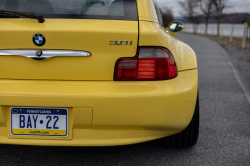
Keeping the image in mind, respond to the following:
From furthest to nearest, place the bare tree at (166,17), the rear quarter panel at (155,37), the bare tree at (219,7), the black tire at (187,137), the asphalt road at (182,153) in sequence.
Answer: the bare tree at (166,17) → the bare tree at (219,7) → the black tire at (187,137) → the asphalt road at (182,153) → the rear quarter panel at (155,37)

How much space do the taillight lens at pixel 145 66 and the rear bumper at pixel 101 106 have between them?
0.05m

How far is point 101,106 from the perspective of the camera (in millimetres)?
1903

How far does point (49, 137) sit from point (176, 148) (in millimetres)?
1227

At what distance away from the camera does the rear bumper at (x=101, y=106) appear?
6.21ft

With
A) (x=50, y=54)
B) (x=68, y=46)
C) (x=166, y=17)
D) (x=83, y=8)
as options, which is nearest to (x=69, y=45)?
(x=68, y=46)

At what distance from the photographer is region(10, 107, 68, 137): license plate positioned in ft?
6.31

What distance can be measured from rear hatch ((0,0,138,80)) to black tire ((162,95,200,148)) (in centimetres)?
91

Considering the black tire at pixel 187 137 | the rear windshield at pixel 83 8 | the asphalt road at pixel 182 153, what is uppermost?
the rear windshield at pixel 83 8

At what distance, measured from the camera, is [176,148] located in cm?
266

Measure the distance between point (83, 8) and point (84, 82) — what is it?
0.58m

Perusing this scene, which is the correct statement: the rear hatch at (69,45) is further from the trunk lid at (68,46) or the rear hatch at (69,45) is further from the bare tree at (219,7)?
the bare tree at (219,7)

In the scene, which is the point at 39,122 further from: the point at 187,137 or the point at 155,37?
the point at 187,137

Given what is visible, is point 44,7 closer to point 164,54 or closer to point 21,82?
point 21,82

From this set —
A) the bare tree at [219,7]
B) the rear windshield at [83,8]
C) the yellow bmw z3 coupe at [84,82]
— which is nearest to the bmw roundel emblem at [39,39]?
the yellow bmw z3 coupe at [84,82]
